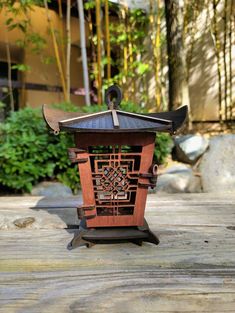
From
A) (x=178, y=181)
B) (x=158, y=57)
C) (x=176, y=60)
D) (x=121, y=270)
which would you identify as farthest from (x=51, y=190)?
(x=158, y=57)

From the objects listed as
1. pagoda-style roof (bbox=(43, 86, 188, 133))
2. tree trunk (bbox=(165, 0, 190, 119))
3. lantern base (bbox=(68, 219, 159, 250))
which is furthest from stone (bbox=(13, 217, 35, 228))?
tree trunk (bbox=(165, 0, 190, 119))

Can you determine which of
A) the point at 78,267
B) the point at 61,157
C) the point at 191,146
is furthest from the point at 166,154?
the point at 78,267

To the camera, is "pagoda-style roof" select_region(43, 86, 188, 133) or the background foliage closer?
"pagoda-style roof" select_region(43, 86, 188, 133)

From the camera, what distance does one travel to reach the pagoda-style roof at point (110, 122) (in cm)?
75

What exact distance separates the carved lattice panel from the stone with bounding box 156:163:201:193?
1.55 metres

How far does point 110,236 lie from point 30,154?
1.54 m

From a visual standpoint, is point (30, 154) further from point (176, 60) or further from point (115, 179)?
point (176, 60)

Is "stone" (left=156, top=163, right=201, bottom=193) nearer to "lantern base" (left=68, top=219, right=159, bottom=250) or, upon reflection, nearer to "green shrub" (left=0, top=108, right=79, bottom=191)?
"green shrub" (left=0, top=108, right=79, bottom=191)

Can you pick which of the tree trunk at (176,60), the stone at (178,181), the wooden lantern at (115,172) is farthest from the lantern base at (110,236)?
the tree trunk at (176,60)

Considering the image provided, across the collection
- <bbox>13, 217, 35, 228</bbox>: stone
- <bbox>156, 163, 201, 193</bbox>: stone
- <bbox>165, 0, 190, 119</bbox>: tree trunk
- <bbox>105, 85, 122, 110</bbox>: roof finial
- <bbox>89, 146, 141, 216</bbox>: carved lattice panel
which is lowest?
<bbox>156, 163, 201, 193</bbox>: stone

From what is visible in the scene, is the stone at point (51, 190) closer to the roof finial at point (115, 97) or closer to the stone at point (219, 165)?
the stone at point (219, 165)

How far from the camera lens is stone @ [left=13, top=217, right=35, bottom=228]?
104cm

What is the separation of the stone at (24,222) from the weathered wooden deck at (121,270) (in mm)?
23

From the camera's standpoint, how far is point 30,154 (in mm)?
2199
